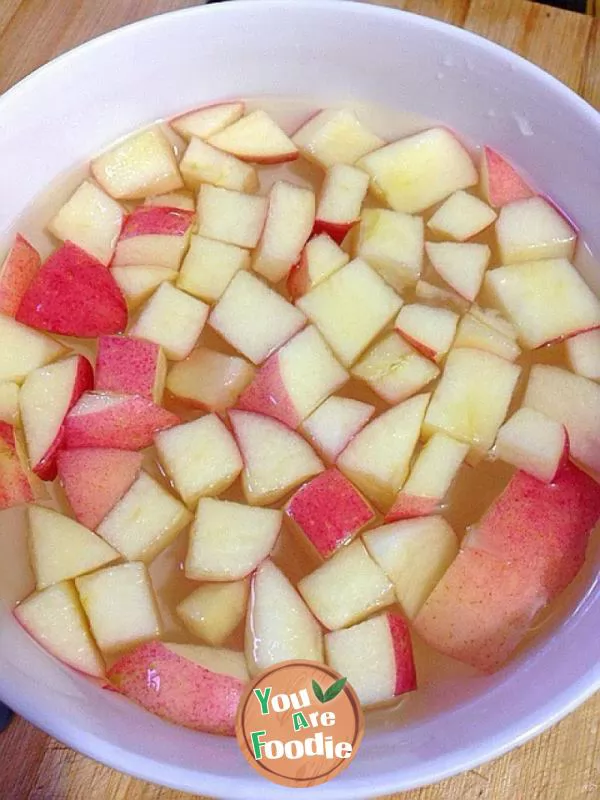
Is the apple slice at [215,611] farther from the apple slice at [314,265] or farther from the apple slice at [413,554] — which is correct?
the apple slice at [314,265]

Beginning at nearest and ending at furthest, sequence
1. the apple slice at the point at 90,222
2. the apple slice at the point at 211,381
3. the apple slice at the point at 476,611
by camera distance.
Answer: the apple slice at the point at 476,611 → the apple slice at the point at 211,381 → the apple slice at the point at 90,222

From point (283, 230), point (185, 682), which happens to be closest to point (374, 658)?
point (185, 682)

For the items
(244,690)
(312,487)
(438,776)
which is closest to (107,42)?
(312,487)

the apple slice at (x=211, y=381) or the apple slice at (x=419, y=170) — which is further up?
the apple slice at (x=419, y=170)

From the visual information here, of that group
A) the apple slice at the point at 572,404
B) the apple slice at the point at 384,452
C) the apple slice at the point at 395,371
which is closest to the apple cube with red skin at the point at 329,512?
the apple slice at the point at 384,452

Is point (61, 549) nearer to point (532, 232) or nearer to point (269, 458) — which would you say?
point (269, 458)

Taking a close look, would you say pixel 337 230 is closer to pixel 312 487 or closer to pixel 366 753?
pixel 312 487

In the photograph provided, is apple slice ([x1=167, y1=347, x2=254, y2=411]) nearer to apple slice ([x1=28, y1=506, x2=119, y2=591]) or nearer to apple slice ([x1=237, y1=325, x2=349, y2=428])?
apple slice ([x1=237, y1=325, x2=349, y2=428])
